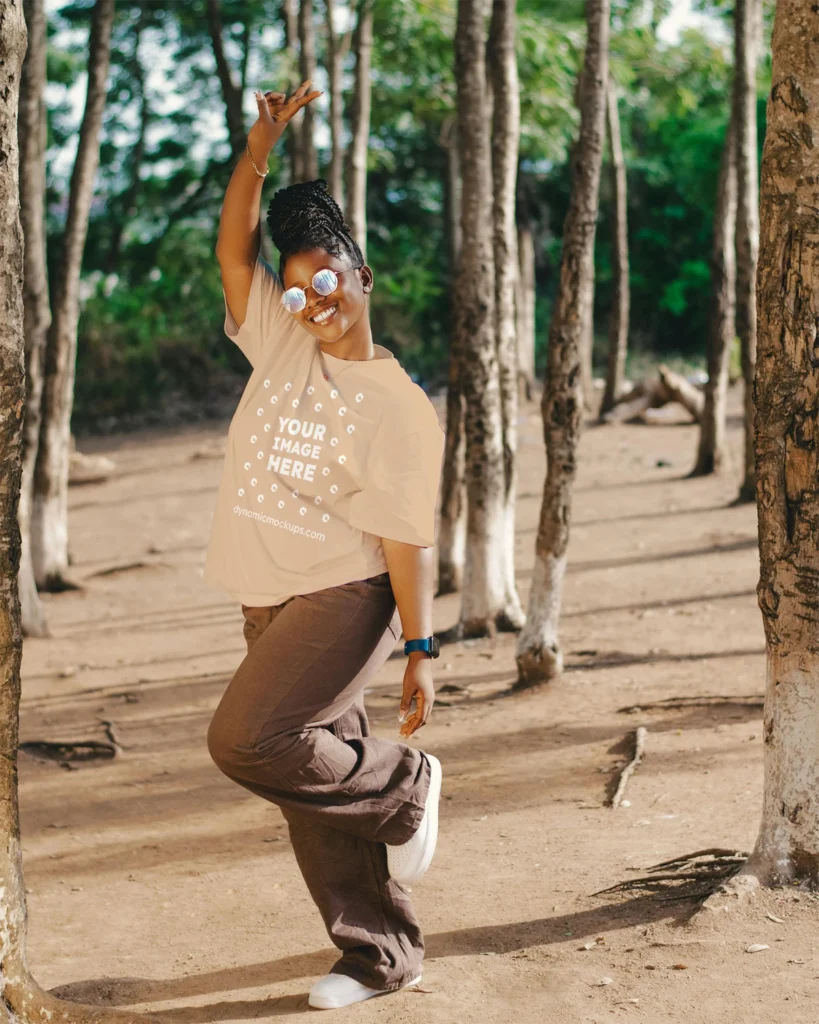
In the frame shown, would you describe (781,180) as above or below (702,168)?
below

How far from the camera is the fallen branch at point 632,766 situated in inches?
211

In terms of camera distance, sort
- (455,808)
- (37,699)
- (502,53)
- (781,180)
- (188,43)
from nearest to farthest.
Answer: (781,180) → (455,808) → (37,699) → (502,53) → (188,43)

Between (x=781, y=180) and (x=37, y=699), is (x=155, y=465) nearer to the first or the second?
(x=37, y=699)

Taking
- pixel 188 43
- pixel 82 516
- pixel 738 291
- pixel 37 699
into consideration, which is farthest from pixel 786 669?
pixel 188 43

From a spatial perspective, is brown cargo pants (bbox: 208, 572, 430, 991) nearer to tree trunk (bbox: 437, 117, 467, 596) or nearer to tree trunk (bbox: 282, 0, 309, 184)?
tree trunk (bbox: 437, 117, 467, 596)

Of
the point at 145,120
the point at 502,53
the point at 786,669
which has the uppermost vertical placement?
the point at 145,120

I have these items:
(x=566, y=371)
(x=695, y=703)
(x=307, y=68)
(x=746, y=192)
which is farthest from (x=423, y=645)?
(x=307, y=68)

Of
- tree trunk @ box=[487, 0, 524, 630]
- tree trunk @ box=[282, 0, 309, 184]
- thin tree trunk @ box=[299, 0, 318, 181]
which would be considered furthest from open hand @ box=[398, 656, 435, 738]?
tree trunk @ box=[282, 0, 309, 184]

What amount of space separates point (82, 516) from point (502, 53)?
8822 mm

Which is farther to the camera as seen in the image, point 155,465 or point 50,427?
point 155,465

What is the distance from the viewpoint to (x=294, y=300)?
10.5 feet

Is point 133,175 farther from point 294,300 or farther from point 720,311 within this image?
point 294,300

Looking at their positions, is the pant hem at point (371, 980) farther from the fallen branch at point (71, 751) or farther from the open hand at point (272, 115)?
Answer: the fallen branch at point (71, 751)

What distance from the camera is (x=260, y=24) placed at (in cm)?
2331
